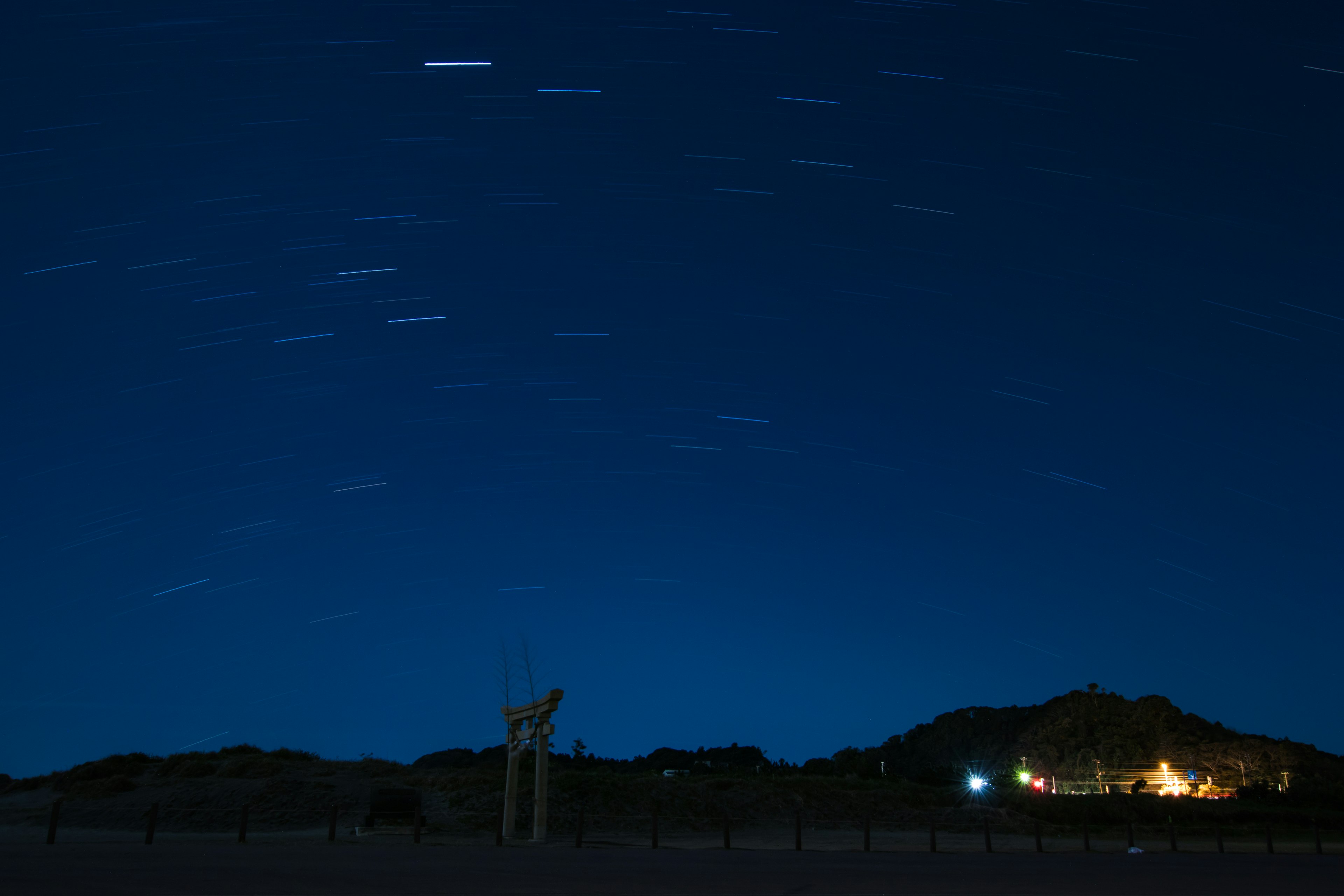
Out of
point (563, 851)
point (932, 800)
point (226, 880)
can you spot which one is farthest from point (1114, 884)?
point (932, 800)

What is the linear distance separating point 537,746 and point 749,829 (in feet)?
52.8

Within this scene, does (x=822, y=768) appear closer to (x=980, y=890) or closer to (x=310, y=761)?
(x=310, y=761)

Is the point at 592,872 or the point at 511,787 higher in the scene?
the point at 511,787

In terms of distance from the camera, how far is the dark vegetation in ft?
133

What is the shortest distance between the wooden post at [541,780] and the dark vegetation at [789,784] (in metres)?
5.36

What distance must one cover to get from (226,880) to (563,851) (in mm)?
11165

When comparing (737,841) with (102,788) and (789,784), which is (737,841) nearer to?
(789,784)

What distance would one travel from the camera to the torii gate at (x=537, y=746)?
2659cm

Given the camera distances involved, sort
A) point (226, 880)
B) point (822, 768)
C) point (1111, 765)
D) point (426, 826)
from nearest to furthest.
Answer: point (226, 880)
point (426, 826)
point (822, 768)
point (1111, 765)

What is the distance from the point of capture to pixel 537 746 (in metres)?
27.5

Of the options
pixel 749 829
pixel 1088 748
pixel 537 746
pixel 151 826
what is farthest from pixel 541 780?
pixel 1088 748

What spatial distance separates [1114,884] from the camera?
16969 mm

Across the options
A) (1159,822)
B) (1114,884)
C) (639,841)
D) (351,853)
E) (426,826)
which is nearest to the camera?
(1114,884)

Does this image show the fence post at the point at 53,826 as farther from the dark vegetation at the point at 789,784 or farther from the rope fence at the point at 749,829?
the dark vegetation at the point at 789,784
